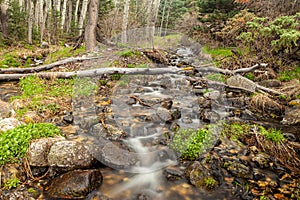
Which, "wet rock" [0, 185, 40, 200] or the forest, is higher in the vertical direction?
the forest

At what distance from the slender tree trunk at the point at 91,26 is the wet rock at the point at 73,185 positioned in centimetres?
869

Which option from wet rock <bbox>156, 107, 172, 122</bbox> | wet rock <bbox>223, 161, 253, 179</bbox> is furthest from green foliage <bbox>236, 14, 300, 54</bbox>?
wet rock <bbox>223, 161, 253, 179</bbox>

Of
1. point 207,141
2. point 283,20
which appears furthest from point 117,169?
point 283,20

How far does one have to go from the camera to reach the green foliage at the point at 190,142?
4875 mm

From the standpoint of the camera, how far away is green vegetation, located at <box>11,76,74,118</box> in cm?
624

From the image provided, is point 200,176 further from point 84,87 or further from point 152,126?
point 84,87

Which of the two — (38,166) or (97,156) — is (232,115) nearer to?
(97,156)

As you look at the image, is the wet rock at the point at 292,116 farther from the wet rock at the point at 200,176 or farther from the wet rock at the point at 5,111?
the wet rock at the point at 5,111

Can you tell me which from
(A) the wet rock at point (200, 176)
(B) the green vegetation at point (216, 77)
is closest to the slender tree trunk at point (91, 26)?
(B) the green vegetation at point (216, 77)

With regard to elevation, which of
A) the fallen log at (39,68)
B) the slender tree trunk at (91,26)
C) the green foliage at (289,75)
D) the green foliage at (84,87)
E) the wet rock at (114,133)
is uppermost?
the slender tree trunk at (91,26)

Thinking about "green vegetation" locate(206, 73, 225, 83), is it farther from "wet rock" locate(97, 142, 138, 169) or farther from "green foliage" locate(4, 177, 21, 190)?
"green foliage" locate(4, 177, 21, 190)

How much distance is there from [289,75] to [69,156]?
10.1 m

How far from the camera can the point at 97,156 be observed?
442 cm

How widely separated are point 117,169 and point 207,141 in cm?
216
